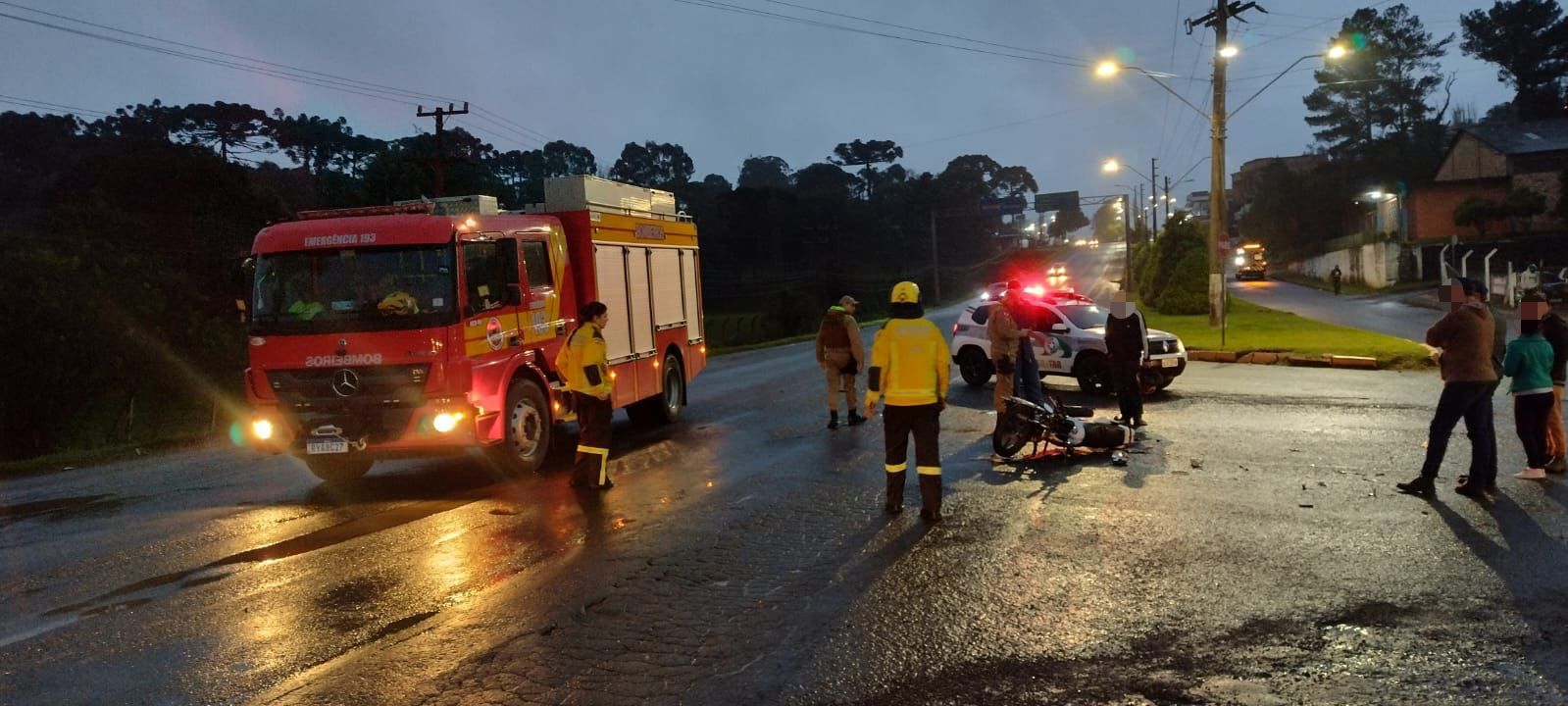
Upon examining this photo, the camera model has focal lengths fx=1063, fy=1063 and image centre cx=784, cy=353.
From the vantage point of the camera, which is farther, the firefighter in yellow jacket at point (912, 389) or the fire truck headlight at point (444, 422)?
the fire truck headlight at point (444, 422)

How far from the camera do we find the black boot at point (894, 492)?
8164mm

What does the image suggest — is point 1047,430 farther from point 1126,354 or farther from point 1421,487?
point 1421,487

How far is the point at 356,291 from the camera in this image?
9.74 meters

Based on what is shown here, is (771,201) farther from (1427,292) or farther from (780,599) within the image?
(780,599)

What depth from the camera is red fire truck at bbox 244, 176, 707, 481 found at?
9531 mm

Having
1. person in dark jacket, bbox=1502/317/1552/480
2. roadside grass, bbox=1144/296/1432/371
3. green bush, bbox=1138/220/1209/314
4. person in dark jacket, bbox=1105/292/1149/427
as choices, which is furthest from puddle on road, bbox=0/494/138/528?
green bush, bbox=1138/220/1209/314

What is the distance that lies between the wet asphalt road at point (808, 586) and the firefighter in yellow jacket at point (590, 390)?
33 cm

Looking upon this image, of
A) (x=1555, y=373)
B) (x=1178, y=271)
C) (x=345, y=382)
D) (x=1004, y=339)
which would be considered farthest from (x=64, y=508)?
(x=1178, y=271)

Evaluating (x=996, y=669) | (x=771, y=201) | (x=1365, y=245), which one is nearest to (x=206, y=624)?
(x=996, y=669)

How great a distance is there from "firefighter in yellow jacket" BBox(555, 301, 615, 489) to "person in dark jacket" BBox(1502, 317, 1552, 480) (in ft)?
25.0

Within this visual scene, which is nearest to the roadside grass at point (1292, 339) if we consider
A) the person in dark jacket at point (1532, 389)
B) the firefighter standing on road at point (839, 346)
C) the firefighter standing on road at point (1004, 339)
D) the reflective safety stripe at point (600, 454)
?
the firefighter standing on road at point (1004, 339)

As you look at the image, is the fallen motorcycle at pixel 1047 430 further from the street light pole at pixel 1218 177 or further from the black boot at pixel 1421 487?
the street light pole at pixel 1218 177

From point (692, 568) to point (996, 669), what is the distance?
244 centimetres

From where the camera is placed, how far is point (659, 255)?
14.3m
